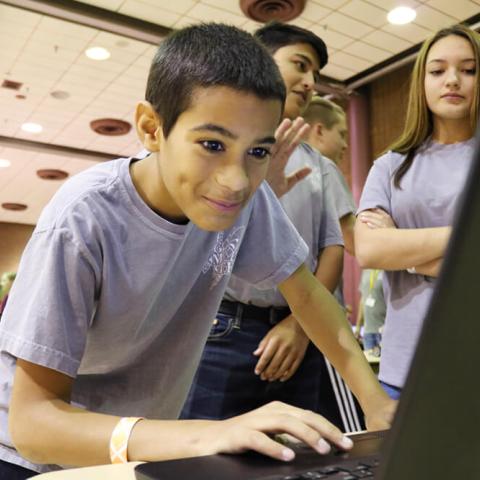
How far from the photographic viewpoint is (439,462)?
169mm

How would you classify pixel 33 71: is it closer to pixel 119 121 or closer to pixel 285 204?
pixel 119 121

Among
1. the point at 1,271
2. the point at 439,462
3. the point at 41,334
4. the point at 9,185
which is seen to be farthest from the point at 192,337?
the point at 1,271

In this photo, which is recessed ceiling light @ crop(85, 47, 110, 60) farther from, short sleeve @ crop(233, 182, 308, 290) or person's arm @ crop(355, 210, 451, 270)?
short sleeve @ crop(233, 182, 308, 290)

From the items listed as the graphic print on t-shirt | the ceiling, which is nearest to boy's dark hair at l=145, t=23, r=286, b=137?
the graphic print on t-shirt

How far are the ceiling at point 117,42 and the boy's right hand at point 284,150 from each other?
12.9 feet

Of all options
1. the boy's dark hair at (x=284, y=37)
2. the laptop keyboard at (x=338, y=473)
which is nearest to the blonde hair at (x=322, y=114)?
the boy's dark hair at (x=284, y=37)

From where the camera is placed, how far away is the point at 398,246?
4.07 feet

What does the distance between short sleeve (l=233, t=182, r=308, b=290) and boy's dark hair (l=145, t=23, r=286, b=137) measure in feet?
0.79

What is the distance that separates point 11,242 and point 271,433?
14.5m

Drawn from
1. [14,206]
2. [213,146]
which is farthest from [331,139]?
[14,206]

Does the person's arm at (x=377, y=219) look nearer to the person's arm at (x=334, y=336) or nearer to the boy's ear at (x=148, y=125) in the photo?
the person's arm at (x=334, y=336)

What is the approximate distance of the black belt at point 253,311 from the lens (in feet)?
4.82

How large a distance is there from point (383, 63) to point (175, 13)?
235cm

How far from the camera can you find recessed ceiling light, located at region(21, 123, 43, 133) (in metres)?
8.01
